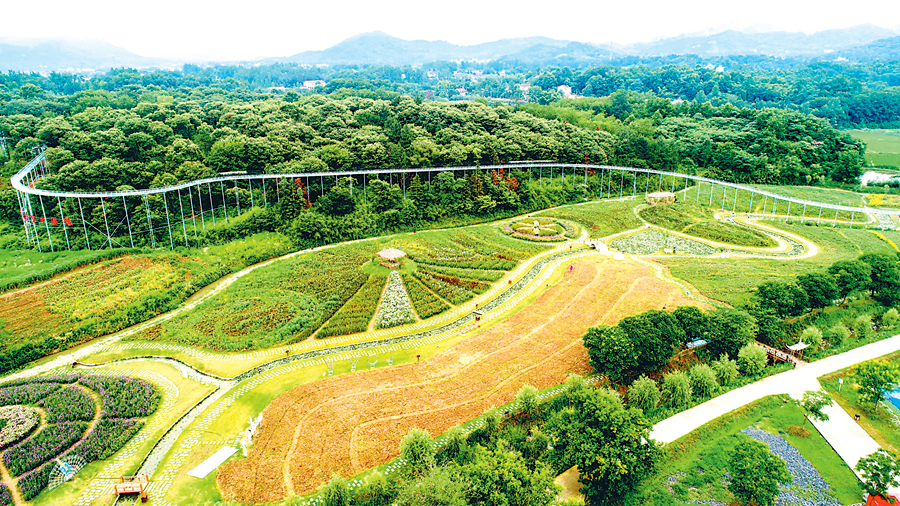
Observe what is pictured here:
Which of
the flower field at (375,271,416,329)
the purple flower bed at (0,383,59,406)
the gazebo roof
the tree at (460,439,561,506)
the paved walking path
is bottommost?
the paved walking path

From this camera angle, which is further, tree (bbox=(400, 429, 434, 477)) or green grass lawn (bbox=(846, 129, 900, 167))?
green grass lawn (bbox=(846, 129, 900, 167))

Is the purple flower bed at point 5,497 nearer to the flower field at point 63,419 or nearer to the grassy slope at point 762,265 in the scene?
the flower field at point 63,419

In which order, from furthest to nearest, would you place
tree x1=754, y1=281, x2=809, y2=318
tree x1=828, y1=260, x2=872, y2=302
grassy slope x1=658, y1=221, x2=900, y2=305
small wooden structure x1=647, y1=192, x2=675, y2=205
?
small wooden structure x1=647, y1=192, x2=675, y2=205, grassy slope x1=658, y1=221, x2=900, y2=305, tree x1=828, y1=260, x2=872, y2=302, tree x1=754, y1=281, x2=809, y2=318

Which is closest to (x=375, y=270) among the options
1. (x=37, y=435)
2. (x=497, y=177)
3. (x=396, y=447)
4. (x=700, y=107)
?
(x=396, y=447)

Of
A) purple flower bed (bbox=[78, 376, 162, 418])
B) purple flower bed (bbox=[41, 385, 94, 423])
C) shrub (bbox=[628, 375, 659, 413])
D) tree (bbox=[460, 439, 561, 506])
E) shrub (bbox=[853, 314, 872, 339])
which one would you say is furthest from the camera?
shrub (bbox=[853, 314, 872, 339])

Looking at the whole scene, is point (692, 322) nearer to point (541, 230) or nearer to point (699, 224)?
point (541, 230)

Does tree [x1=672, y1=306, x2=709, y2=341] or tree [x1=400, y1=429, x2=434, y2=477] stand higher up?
tree [x1=672, y1=306, x2=709, y2=341]

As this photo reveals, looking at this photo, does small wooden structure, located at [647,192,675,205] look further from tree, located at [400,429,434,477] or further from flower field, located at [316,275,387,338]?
tree, located at [400,429,434,477]

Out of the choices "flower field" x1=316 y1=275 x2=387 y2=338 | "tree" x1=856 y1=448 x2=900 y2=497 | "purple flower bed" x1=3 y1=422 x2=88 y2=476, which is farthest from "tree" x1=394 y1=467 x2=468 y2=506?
"tree" x1=856 y1=448 x2=900 y2=497
